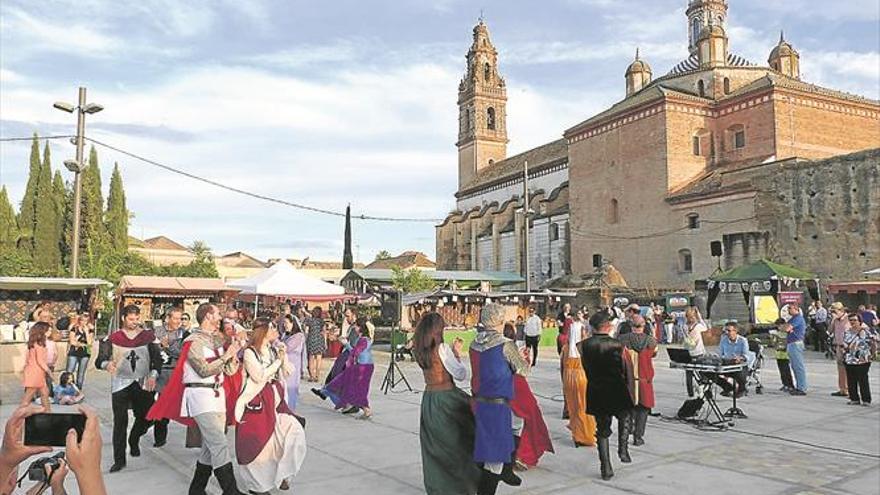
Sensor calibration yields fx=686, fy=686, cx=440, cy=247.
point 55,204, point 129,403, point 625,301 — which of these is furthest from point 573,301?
point 55,204

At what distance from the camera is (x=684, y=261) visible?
3741 cm

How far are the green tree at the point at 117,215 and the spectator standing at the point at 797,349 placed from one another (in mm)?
48971

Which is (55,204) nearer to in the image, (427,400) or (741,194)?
(741,194)

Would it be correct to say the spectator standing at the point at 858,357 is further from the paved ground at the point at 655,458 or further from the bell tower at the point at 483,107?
the bell tower at the point at 483,107

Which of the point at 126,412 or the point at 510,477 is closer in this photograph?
the point at 510,477

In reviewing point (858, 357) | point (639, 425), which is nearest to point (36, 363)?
point (639, 425)

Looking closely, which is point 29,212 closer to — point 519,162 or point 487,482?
point 519,162

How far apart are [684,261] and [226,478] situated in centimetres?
3524

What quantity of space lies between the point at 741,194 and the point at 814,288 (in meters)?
8.95

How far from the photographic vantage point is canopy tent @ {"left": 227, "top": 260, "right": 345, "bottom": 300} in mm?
17438

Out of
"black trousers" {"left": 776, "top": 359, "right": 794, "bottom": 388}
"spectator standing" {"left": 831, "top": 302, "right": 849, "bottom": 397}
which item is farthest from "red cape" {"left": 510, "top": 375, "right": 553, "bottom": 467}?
"black trousers" {"left": 776, "top": 359, "right": 794, "bottom": 388}

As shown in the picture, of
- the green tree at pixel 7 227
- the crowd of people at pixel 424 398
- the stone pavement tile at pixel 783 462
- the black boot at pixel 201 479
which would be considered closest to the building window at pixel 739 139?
the crowd of people at pixel 424 398

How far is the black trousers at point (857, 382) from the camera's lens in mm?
10805

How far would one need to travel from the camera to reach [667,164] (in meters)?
38.7
